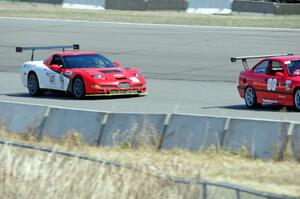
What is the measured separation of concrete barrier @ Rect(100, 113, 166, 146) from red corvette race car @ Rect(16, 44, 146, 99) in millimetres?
8399

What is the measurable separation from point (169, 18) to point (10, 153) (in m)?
34.5

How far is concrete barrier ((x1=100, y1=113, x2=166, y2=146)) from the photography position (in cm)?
1326

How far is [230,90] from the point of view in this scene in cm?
2361

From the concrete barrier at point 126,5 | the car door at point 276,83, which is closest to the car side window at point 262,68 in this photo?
the car door at point 276,83

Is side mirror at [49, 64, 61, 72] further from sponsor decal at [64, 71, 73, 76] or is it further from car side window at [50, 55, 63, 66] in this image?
sponsor decal at [64, 71, 73, 76]

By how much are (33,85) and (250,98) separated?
657 cm

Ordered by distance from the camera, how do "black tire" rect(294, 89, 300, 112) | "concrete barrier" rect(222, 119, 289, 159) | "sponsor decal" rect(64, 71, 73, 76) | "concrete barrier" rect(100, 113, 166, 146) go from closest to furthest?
"concrete barrier" rect(222, 119, 289, 159) → "concrete barrier" rect(100, 113, 166, 146) → "black tire" rect(294, 89, 300, 112) → "sponsor decal" rect(64, 71, 73, 76)

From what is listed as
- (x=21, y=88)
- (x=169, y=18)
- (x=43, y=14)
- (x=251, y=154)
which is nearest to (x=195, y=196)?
(x=251, y=154)

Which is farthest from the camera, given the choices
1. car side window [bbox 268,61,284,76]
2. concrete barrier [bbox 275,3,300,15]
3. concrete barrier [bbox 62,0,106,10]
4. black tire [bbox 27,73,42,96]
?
concrete barrier [bbox 62,0,106,10]

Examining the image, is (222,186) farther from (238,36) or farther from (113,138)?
(238,36)

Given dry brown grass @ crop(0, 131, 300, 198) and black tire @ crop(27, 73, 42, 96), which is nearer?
dry brown grass @ crop(0, 131, 300, 198)

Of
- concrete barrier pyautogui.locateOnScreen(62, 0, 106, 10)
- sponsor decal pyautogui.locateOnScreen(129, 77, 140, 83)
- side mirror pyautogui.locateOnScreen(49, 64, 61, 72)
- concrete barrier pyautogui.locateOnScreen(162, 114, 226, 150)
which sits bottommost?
concrete barrier pyautogui.locateOnScreen(62, 0, 106, 10)

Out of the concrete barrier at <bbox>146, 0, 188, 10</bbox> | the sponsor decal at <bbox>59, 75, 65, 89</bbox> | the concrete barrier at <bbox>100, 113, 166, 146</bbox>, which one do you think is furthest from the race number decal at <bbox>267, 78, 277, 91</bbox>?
the concrete barrier at <bbox>146, 0, 188, 10</bbox>

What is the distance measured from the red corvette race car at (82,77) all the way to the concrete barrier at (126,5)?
24.5 metres
